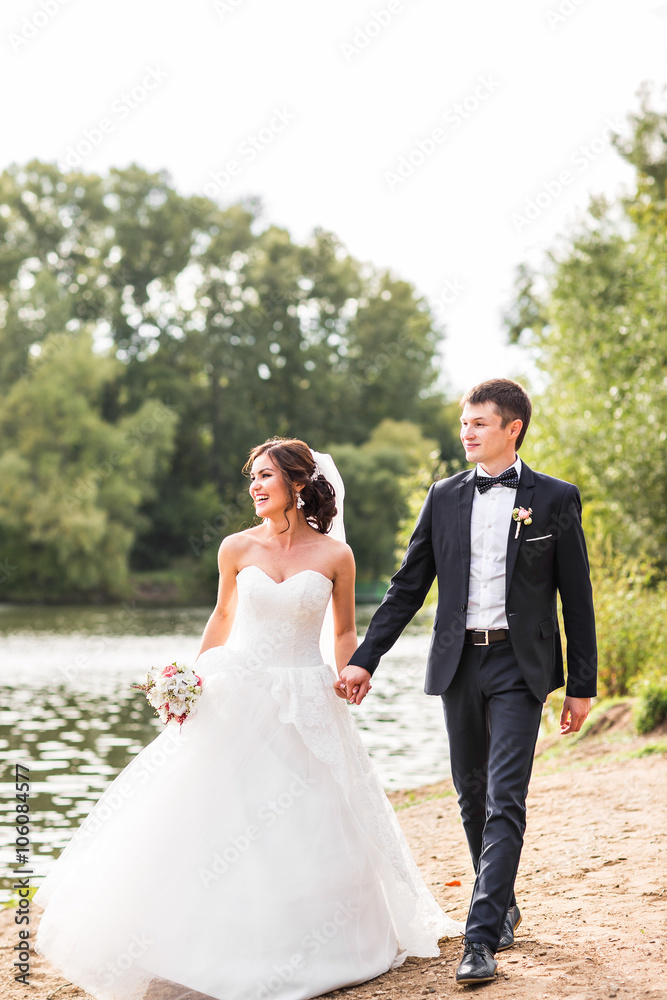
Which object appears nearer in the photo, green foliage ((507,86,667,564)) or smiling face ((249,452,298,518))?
smiling face ((249,452,298,518))

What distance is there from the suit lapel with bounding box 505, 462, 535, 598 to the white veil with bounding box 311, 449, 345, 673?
0.98 m

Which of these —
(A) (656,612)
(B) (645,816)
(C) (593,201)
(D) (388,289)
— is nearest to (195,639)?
(C) (593,201)

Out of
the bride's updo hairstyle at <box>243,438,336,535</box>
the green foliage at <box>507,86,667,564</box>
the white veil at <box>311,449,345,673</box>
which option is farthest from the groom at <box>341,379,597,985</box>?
the green foliage at <box>507,86,667,564</box>

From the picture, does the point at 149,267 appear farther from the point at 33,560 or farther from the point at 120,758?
the point at 120,758

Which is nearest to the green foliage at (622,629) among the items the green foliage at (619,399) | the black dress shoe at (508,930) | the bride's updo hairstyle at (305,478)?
the green foliage at (619,399)

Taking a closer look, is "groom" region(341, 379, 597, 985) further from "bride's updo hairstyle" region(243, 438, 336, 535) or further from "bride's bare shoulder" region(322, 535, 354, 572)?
"bride's updo hairstyle" region(243, 438, 336, 535)

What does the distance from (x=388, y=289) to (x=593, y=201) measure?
37.7 metres

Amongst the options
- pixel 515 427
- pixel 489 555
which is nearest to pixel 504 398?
pixel 515 427

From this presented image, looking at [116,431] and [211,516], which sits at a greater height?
[116,431]

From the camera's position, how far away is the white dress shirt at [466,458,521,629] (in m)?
4.01

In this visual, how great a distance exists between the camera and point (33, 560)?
39031 millimetres

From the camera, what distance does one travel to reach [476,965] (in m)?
3.68

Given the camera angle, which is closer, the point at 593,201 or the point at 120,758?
the point at 120,758

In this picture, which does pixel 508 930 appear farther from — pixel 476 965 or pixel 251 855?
pixel 251 855
